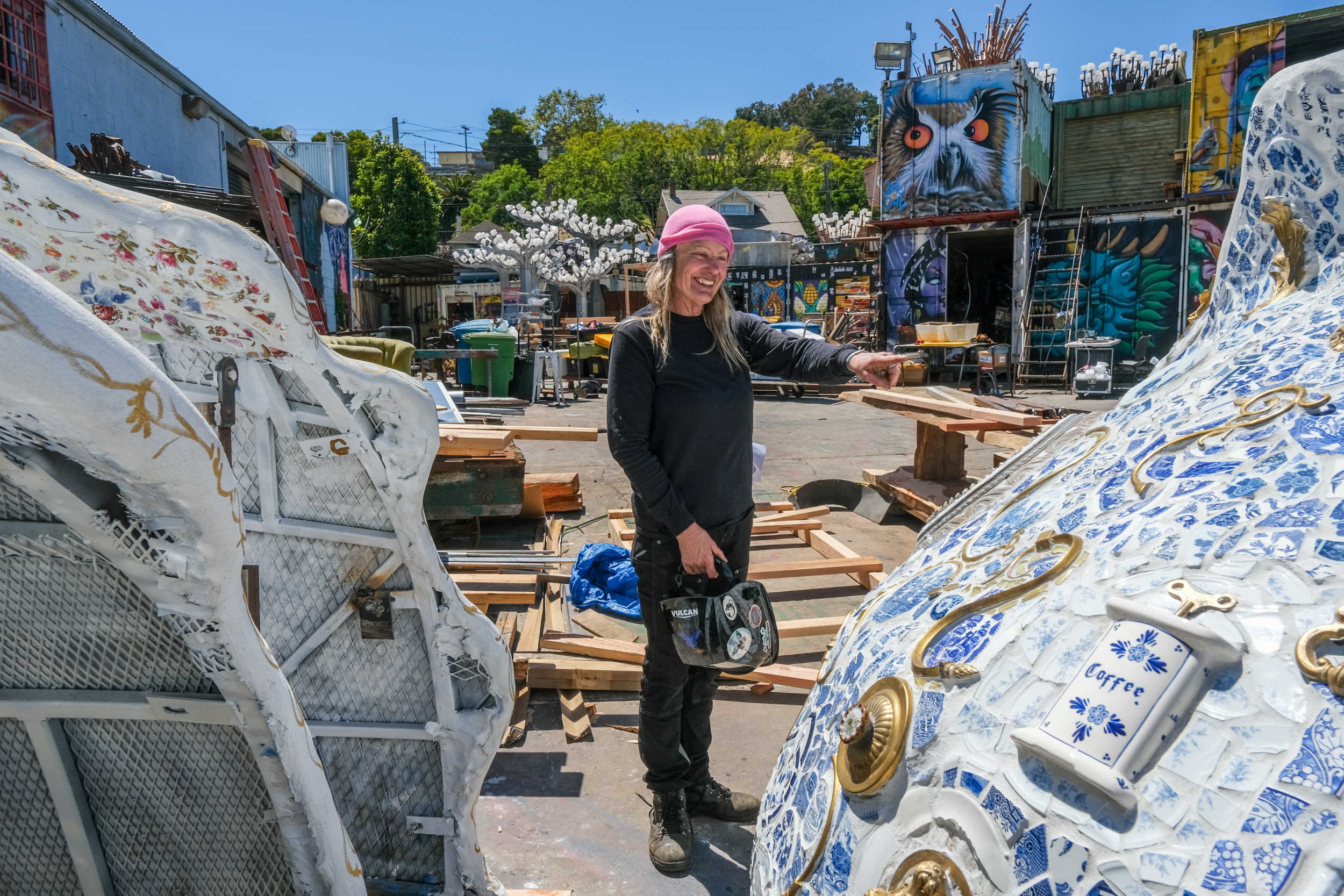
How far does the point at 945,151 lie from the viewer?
64.4ft

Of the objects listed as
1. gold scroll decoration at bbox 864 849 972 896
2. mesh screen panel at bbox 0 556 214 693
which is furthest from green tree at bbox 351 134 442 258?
gold scroll decoration at bbox 864 849 972 896

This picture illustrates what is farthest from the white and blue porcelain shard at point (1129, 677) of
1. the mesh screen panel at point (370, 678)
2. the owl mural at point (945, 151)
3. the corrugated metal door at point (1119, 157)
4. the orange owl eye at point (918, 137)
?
the corrugated metal door at point (1119, 157)

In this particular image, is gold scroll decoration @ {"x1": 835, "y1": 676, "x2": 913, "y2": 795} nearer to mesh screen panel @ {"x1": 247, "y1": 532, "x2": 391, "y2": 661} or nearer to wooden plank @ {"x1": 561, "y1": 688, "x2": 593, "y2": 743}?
mesh screen panel @ {"x1": 247, "y1": 532, "x2": 391, "y2": 661}

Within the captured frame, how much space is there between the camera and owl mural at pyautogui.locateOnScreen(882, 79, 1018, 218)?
19.2 metres

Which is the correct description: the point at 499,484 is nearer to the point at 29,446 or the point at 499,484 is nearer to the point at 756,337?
the point at 756,337

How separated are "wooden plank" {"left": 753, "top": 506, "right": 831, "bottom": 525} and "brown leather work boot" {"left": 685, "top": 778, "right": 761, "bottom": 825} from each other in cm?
324

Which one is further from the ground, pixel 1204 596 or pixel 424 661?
pixel 1204 596

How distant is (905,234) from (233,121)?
47.5ft

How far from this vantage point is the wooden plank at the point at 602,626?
14.5 feet

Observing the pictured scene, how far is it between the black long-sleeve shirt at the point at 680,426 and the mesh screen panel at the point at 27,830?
1.47 meters

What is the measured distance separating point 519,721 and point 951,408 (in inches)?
163

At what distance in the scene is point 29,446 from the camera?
34.3 inches

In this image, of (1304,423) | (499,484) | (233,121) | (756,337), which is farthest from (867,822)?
(233,121)

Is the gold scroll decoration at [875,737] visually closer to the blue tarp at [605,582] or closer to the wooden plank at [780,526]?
the blue tarp at [605,582]
